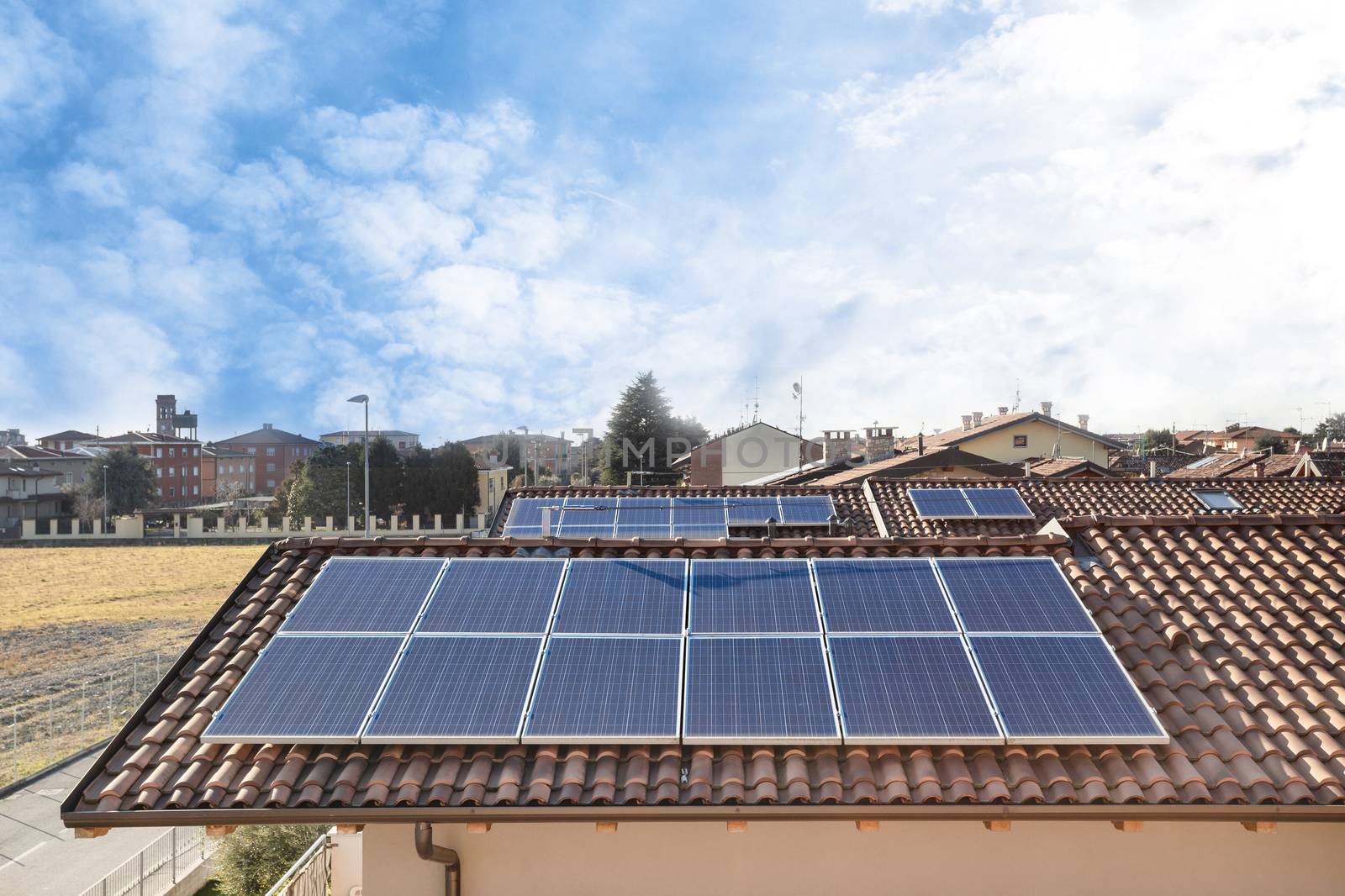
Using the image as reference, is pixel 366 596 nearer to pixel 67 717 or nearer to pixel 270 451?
pixel 67 717

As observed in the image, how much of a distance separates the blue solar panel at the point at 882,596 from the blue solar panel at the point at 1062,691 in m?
0.49

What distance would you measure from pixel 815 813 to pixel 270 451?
132448mm

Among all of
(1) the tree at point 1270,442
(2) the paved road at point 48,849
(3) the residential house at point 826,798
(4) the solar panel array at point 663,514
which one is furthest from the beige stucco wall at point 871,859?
(1) the tree at point 1270,442

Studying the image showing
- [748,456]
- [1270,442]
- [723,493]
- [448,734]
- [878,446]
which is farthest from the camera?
[1270,442]

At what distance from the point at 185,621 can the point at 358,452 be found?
3297 centimetres

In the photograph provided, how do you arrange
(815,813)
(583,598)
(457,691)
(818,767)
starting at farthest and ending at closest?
1. (583,598)
2. (457,691)
3. (818,767)
4. (815,813)

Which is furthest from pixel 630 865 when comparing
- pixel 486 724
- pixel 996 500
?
pixel 996 500

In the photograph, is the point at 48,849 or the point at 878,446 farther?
the point at 878,446

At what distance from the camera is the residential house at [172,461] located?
11225 cm

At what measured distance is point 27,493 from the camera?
3474 inches

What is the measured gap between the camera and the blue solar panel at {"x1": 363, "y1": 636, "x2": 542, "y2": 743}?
5.88 meters

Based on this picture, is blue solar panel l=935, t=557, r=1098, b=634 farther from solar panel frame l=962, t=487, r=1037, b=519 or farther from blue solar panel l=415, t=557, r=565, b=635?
solar panel frame l=962, t=487, r=1037, b=519

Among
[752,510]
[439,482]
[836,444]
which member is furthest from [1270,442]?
[752,510]

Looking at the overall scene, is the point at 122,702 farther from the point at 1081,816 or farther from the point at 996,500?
the point at 1081,816
